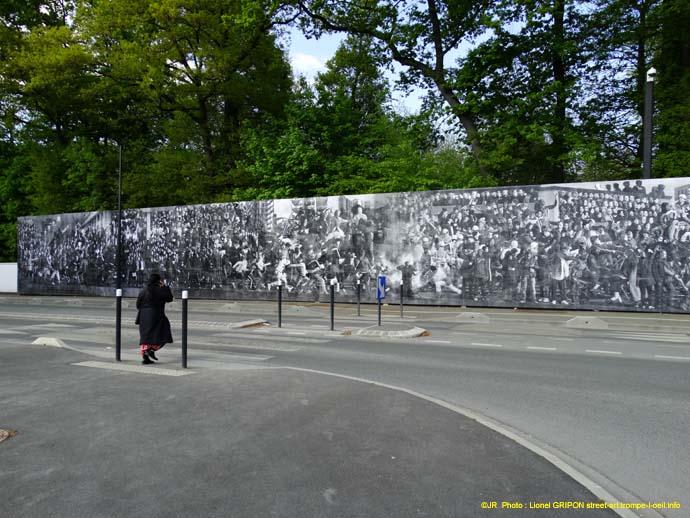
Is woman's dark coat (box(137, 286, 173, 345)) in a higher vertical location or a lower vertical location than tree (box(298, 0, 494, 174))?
lower

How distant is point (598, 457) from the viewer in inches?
196

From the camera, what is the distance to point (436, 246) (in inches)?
842

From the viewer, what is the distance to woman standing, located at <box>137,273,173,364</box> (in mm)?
9164

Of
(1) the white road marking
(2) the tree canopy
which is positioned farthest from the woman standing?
(2) the tree canopy

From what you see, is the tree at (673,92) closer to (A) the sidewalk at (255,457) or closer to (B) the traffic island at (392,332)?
(B) the traffic island at (392,332)

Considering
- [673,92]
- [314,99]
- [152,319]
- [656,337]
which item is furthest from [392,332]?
[314,99]

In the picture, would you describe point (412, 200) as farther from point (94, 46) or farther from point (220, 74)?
point (94, 46)

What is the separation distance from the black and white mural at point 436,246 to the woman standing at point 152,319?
13.7m

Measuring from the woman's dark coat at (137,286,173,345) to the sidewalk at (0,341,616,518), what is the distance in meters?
1.95

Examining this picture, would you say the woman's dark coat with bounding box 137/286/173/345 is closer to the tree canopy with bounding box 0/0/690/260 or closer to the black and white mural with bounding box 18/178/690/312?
the black and white mural with bounding box 18/178/690/312

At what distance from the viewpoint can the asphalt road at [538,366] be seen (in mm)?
5090

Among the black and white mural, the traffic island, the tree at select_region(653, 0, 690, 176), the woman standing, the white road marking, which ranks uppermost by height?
the tree at select_region(653, 0, 690, 176)

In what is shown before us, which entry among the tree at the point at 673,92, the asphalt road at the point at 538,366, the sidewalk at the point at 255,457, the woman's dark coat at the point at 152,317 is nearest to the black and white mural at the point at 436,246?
the asphalt road at the point at 538,366

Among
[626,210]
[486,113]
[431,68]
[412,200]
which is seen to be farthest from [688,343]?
[431,68]
